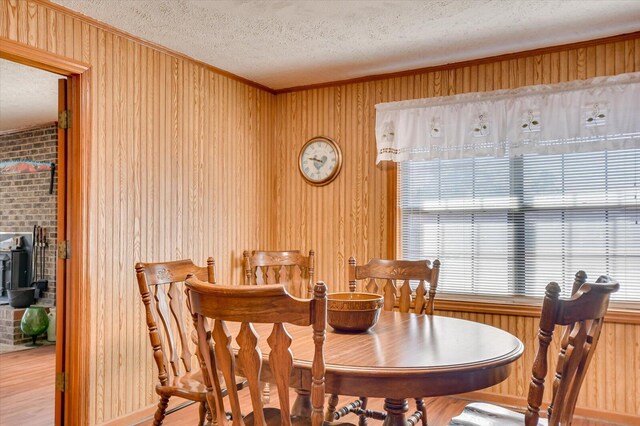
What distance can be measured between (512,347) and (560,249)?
1.75m

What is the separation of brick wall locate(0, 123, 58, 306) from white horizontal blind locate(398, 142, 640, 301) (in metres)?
4.16

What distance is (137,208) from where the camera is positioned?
10.7 feet

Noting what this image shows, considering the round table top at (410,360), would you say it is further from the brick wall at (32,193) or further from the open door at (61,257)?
the brick wall at (32,193)

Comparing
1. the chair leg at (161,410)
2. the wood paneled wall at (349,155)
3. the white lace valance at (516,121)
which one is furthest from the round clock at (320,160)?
the chair leg at (161,410)

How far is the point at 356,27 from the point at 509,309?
6.92 feet

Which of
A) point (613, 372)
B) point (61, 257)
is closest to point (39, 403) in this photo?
point (61, 257)

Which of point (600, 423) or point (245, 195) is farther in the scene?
point (245, 195)

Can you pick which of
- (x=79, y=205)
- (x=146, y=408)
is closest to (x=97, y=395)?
(x=146, y=408)

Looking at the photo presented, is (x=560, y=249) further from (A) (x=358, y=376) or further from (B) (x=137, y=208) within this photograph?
(B) (x=137, y=208)

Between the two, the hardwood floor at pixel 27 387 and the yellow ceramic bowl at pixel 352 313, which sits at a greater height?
the yellow ceramic bowl at pixel 352 313

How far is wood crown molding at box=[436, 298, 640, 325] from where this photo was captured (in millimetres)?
3148

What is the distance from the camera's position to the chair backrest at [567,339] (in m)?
1.47

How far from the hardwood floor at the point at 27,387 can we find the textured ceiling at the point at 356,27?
8.40 feet

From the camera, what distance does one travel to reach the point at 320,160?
4.28 metres
